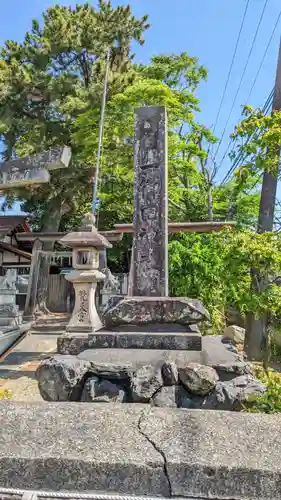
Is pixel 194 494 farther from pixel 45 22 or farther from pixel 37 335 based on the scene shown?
pixel 45 22

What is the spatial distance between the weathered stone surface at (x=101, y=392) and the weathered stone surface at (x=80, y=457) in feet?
5.41

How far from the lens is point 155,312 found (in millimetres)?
4215

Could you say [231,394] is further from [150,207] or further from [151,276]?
[150,207]

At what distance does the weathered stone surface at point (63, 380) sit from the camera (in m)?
3.29

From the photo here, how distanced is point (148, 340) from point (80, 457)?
2709mm

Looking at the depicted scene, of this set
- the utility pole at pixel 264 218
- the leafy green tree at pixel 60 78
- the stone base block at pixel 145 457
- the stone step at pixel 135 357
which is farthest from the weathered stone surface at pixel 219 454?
the leafy green tree at pixel 60 78

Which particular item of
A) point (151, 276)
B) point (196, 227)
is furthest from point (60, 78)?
point (151, 276)

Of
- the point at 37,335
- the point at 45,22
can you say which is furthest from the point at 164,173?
the point at 45,22

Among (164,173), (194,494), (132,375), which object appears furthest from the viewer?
(164,173)

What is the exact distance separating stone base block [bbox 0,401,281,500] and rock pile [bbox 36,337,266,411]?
63.9 inches

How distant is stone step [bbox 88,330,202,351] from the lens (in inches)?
155

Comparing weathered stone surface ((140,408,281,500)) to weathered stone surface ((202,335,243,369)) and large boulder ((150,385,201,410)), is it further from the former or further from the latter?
weathered stone surface ((202,335,243,369))

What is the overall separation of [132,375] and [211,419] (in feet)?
5.78

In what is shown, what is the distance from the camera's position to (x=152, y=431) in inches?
59.2
